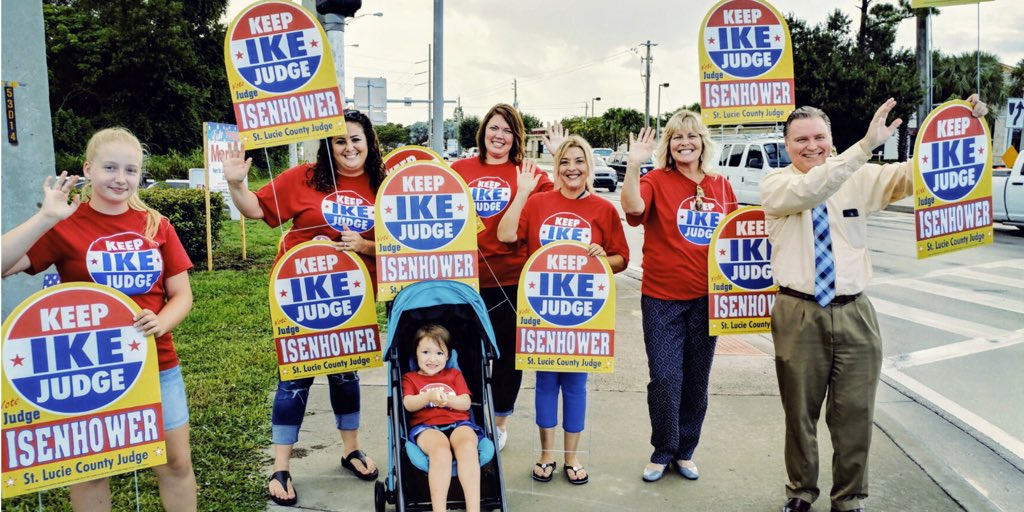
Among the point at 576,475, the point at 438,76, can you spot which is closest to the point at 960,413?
the point at 576,475

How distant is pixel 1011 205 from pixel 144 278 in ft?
53.8

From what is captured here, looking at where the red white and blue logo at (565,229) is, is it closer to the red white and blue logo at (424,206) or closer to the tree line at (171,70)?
the red white and blue logo at (424,206)

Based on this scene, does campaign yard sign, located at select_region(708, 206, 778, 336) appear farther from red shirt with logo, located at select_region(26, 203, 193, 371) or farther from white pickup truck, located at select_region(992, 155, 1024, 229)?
white pickup truck, located at select_region(992, 155, 1024, 229)

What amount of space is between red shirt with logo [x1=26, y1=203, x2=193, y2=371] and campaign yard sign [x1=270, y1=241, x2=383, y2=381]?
81 cm

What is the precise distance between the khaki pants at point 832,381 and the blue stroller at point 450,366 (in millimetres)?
1521

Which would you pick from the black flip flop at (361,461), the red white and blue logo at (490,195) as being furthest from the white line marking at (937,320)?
the black flip flop at (361,461)

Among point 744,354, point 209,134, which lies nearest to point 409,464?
point 744,354

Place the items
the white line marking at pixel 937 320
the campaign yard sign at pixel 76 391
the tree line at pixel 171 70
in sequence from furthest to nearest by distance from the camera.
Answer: the tree line at pixel 171 70 < the white line marking at pixel 937 320 < the campaign yard sign at pixel 76 391

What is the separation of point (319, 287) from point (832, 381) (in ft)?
8.98

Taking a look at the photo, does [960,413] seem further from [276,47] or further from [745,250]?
[276,47]

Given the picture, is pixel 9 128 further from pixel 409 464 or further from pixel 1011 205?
pixel 1011 205

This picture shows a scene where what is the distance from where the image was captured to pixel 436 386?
3.65 meters

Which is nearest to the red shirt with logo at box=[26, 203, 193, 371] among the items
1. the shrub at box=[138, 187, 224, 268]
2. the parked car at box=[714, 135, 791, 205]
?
the shrub at box=[138, 187, 224, 268]

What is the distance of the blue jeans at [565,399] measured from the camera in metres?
4.07
